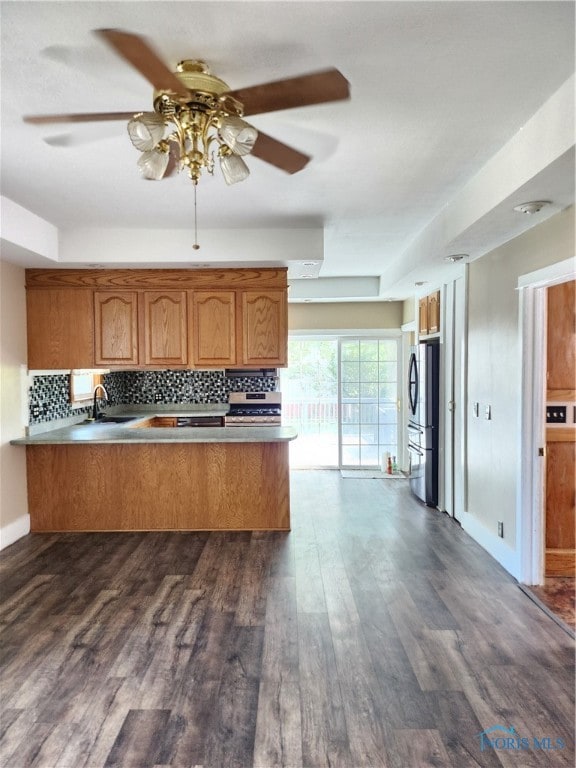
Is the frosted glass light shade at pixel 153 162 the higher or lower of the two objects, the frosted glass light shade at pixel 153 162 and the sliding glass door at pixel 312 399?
the higher

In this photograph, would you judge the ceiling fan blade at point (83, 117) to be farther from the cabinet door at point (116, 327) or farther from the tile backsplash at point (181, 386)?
the tile backsplash at point (181, 386)

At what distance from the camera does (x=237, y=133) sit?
5.78 feet

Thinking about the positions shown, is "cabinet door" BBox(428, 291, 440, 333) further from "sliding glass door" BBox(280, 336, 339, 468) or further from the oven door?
"sliding glass door" BBox(280, 336, 339, 468)

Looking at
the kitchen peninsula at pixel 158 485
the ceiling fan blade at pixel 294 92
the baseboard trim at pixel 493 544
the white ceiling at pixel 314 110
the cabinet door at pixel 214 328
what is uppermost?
the white ceiling at pixel 314 110

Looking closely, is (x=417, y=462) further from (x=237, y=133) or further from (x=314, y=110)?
(x=237, y=133)

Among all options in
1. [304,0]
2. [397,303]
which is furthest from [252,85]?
[397,303]

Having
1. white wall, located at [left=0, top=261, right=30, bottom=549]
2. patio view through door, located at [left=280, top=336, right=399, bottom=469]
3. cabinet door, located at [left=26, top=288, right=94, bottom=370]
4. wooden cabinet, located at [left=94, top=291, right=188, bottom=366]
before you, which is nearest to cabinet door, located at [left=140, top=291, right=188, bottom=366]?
wooden cabinet, located at [left=94, top=291, right=188, bottom=366]

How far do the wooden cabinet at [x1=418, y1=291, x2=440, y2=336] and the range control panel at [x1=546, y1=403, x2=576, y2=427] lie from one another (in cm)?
174

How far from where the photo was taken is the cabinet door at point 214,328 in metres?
4.47

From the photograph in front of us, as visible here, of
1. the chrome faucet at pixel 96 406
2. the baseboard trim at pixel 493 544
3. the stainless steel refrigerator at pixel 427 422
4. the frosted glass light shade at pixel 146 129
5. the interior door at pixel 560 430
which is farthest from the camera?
the chrome faucet at pixel 96 406

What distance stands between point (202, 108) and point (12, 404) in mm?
3161

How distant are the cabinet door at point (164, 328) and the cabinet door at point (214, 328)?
101 millimetres

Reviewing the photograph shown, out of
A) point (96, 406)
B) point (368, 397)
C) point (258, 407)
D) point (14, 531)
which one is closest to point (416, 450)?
point (368, 397)

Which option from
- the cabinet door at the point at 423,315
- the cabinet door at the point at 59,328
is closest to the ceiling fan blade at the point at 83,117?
the cabinet door at the point at 59,328
